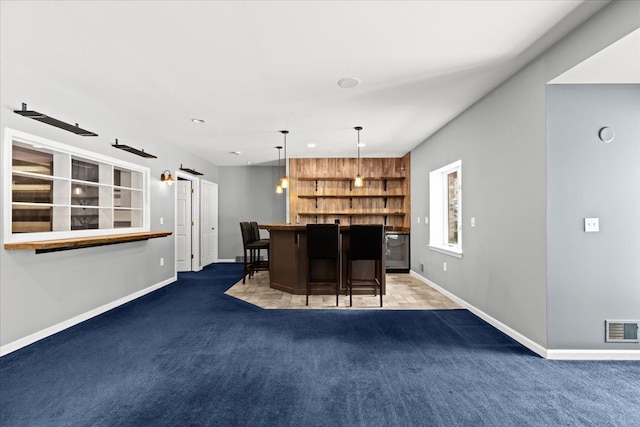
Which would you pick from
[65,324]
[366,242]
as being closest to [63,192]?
[65,324]

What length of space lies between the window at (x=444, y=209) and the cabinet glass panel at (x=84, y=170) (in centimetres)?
473

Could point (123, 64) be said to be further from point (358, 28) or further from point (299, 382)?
point (299, 382)

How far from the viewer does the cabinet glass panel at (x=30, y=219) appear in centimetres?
295

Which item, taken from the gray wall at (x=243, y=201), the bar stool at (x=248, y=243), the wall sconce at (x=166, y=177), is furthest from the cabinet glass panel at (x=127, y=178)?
the gray wall at (x=243, y=201)

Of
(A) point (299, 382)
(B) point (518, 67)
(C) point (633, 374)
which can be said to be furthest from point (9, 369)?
(B) point (518, 67)

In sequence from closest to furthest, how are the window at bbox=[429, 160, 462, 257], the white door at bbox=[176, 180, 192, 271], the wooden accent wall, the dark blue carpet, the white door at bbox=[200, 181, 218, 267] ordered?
1. the dark blue carpet
2. the window at bbox=[429, 160, 462, 257]
3. the white door at bbox=[176, 180, 192, 271]
4. the wooden accent wall
5. the white door at bbox=[200, 181, 218, 267]

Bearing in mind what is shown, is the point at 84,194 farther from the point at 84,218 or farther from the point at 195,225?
the point at 195,225

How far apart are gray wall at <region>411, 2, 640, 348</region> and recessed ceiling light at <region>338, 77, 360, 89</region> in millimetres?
1483

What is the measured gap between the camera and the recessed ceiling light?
3158 millimetres

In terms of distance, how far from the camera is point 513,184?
10.2 ft

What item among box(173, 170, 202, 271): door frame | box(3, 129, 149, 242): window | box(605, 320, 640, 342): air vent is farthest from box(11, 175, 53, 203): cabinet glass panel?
box(605, 320, 640, 342): air vent

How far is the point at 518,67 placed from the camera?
9.53 feet

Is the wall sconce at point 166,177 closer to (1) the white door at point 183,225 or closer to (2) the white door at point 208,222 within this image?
(1) the white door at point 183,225

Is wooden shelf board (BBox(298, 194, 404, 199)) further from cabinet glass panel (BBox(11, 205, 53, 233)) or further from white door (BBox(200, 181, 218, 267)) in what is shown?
cabinet glass panel (BBox(11, 205, 53, 233))
